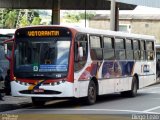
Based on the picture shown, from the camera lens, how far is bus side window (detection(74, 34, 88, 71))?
19130 mm

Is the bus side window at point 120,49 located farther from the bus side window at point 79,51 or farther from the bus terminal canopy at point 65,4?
the bus terminal canopy at point 65,4

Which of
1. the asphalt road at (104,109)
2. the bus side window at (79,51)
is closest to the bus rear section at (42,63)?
the bus side window at (79,51)

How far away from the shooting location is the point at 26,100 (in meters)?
21.7

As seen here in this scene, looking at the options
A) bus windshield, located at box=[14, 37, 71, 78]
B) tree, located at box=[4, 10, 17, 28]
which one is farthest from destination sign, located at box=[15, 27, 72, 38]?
tree, located at box=[4, 10, 17, 28]

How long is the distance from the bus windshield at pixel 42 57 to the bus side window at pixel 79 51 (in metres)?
0.34

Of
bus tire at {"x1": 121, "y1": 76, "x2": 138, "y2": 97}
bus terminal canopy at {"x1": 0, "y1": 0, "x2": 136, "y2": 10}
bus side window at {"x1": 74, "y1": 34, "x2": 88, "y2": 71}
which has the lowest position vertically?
bus tire at {"x1": 121, "y1": 76, "x2": 138, "y2": 97}

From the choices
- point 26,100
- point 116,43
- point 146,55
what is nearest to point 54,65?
point 26,100

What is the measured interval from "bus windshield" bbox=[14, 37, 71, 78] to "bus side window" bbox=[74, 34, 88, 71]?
34 cm

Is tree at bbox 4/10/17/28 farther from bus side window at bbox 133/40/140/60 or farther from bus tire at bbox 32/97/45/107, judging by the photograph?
bus tire at bbox 32/97/45/107

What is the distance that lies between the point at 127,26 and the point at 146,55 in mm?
54102

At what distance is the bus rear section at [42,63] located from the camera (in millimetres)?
18766

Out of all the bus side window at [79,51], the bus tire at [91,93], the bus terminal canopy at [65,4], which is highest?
the bus terminal canopy at [65,4]

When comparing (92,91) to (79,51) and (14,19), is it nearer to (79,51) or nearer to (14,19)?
(79,51)

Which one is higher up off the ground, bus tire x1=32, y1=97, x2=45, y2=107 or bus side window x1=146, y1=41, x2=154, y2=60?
bus side window x1=146, y1=41, x2=154, y2=60
